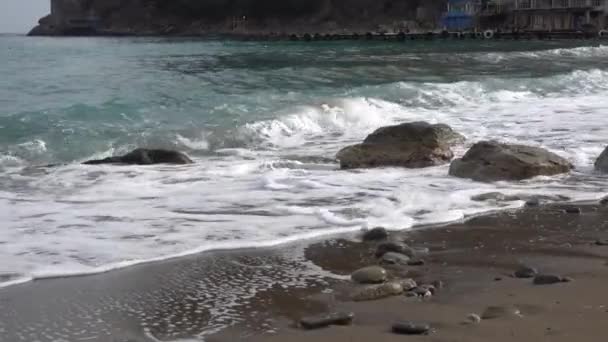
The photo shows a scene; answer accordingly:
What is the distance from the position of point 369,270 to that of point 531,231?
6.53 feet

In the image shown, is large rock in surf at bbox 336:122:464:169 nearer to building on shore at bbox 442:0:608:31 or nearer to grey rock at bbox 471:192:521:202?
grey rock at bbox 471:192:521:202

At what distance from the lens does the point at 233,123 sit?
14.3 metres

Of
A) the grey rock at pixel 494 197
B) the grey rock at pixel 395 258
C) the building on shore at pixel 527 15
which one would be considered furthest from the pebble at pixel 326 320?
the building on shore at pixel 527 15

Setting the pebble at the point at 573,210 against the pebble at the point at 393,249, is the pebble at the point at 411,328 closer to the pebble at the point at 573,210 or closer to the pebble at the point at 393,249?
the pebble at the point at 393,249

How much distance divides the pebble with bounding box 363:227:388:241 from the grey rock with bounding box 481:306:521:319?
1807 mm

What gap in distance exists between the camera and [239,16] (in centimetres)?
11950

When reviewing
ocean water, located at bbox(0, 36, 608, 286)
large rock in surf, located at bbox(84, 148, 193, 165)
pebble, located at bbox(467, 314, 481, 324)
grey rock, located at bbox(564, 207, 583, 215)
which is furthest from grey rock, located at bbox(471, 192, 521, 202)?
large rock in surf, located at bbox(84, 148, 193, 165)

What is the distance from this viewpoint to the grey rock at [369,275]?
5453mm

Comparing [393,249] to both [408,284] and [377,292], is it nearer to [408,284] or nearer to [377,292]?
[408,284]

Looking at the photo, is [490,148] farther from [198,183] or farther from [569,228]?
[198,183]

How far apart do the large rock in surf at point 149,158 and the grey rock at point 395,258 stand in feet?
17.3

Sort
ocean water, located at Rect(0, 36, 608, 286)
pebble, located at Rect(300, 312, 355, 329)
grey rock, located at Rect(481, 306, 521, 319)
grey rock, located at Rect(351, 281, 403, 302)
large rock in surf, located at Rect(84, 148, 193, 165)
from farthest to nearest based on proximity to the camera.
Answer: large rock in surf, located at Rect(84, 148, 193, 165)
ocean water, located at Rect(0, 36, 608, 286)
grey rock, located at Rect(351, 281, 403, 302)
grey rock, located at Rect(481, 306, 521, 319)
pebble, located at Rect(300, 312, 355, 329)

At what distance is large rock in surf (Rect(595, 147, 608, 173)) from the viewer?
378 inches

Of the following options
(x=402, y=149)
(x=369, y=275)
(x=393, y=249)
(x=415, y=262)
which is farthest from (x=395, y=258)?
(x=402, y=149)
